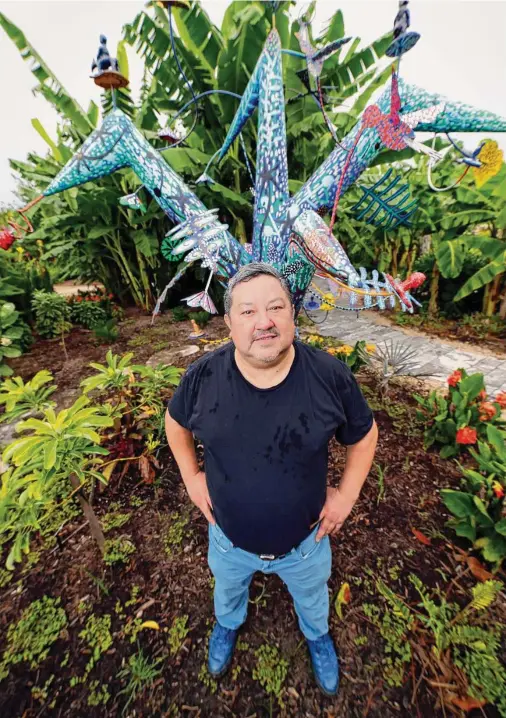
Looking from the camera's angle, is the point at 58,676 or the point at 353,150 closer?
the point at 58,676

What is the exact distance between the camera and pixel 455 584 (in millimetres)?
1304

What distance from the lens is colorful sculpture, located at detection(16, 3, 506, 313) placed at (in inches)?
49.0

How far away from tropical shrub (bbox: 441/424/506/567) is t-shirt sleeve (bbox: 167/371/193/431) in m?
1.40

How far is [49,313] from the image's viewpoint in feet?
14.9

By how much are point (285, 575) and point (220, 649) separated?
46 cm

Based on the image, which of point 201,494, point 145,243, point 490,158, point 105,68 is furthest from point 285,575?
point 145,243

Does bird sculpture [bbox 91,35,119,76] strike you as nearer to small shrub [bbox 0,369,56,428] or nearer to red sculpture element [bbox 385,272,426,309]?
small shrub [bbox 0,369,56,428]

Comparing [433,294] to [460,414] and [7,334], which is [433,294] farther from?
[7,334]

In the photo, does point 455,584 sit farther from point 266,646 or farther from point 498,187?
point 498,187

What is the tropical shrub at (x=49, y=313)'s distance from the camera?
4410 mm

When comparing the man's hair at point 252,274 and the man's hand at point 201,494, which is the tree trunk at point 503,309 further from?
the man's hand at point 201,494

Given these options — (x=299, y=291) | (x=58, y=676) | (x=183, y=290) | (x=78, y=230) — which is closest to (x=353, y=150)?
(x=299, y=291)

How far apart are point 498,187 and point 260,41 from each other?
3110 millimetres

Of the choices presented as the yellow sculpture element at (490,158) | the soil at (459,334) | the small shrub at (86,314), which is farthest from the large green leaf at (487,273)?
the small shrub at (86,314)
